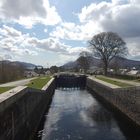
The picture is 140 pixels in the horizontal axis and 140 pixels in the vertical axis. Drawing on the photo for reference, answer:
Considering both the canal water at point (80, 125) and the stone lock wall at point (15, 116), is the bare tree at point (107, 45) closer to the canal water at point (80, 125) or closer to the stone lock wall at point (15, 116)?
the canal water at point (80, 125)

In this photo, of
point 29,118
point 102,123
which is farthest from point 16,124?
point 102,123

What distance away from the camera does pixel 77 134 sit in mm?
24781

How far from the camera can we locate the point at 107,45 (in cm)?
8556

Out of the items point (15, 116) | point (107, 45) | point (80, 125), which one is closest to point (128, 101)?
point (80, 125)

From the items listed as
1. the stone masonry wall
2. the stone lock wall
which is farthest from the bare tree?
the stone lock wall

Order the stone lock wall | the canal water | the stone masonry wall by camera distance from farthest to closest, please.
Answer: the stone masonry wall < the canal water < the stone lock wall

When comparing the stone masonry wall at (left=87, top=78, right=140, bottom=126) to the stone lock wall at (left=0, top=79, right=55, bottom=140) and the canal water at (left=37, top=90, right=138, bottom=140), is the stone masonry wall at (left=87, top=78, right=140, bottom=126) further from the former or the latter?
the stone lock wall at (left=0, top=79, right=55, bottom=140)

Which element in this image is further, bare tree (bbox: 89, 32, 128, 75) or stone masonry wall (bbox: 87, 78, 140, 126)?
bare tree (bbox: 89, 32, 128, 75)

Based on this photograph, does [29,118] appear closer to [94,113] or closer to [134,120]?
[134,120]

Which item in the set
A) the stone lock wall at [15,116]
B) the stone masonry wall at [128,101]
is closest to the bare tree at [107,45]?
the stone masonry wall at [128,101]

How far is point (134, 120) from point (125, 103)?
4462 millimetres

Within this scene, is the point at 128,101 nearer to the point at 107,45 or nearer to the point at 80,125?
the point at 80,125

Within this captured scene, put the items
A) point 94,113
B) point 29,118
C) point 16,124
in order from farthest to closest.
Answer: point 94,113 < point 29,118 < point 16,124

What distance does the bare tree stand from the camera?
84.1 metres
